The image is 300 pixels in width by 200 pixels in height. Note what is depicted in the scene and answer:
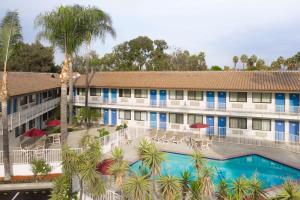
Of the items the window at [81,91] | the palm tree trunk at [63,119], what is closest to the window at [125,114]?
the window at [81,91]

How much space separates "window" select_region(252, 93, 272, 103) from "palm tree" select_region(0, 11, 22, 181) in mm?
23093

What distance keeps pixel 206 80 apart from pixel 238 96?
4487mm

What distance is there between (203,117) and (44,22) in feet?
65.1

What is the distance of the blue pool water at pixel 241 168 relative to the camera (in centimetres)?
2008

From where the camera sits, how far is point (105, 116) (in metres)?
38.4

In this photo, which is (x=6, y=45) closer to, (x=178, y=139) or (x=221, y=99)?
(x=178, y=139)

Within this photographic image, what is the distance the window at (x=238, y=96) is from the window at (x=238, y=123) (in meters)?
2.08

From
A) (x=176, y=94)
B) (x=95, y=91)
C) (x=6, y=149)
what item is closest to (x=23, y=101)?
(x=6, y=149)

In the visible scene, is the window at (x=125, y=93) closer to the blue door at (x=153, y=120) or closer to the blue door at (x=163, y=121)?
the blue door at (x=153, y=120)

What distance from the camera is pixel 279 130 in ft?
94.9

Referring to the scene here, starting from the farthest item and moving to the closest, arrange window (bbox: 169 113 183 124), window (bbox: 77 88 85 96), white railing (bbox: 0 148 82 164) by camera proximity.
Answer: window (bbox: 77 88 85 96)
window (bbox: 169 113 183 124)
white railing (bbox: 0 148 82 164)

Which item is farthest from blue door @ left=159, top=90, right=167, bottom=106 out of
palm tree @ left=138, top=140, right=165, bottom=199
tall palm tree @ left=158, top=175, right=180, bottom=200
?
tall palm tree @ left=158, top=175, right=180, bottom=200

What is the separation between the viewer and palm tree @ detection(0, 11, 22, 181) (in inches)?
693

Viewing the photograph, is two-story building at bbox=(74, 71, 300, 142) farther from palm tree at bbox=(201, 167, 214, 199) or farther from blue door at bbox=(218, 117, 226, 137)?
palm tree at bbox=(201, 167, 214, 199)
